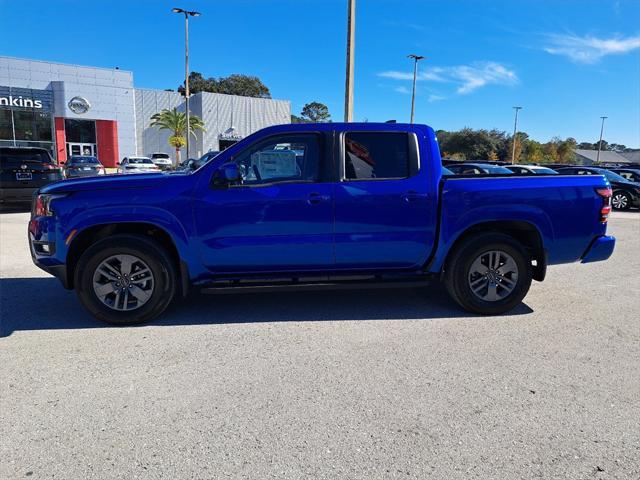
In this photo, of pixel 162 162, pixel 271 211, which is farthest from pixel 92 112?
pixel 271 211

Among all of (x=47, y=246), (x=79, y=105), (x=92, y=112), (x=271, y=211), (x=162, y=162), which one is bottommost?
(x=47, y=246)

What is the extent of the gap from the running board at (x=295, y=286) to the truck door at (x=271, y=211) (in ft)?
0.54

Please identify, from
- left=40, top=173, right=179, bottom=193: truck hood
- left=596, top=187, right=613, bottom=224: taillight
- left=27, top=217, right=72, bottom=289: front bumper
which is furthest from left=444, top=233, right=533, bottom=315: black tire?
left=27, top=217, right=72, bottom=289: front bumper

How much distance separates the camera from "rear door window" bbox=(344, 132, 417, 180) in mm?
4641

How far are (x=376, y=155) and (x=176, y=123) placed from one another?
47.6 m

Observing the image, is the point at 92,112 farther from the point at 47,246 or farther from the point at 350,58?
the point at 47,246

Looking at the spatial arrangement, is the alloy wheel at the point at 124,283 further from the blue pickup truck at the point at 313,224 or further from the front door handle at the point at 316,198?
the front door handle at the point at 316,198

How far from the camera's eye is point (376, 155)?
4711 mm

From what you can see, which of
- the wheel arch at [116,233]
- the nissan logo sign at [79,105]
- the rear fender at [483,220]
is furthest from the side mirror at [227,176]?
the nissan logo sign at [79,105]

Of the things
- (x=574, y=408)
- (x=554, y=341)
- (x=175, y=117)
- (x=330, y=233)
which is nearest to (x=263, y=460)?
(x=574, y=408)

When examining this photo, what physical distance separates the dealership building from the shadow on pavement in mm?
33712

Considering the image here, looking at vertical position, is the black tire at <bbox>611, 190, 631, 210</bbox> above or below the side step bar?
above

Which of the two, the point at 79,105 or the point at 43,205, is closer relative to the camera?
the point at 43,205

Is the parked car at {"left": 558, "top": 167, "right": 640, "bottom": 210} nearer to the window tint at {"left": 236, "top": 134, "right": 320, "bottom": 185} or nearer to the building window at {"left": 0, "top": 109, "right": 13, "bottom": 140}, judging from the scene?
the window tint at {"left": 236, "top": 134, "right": 320, "bottom": 185}
